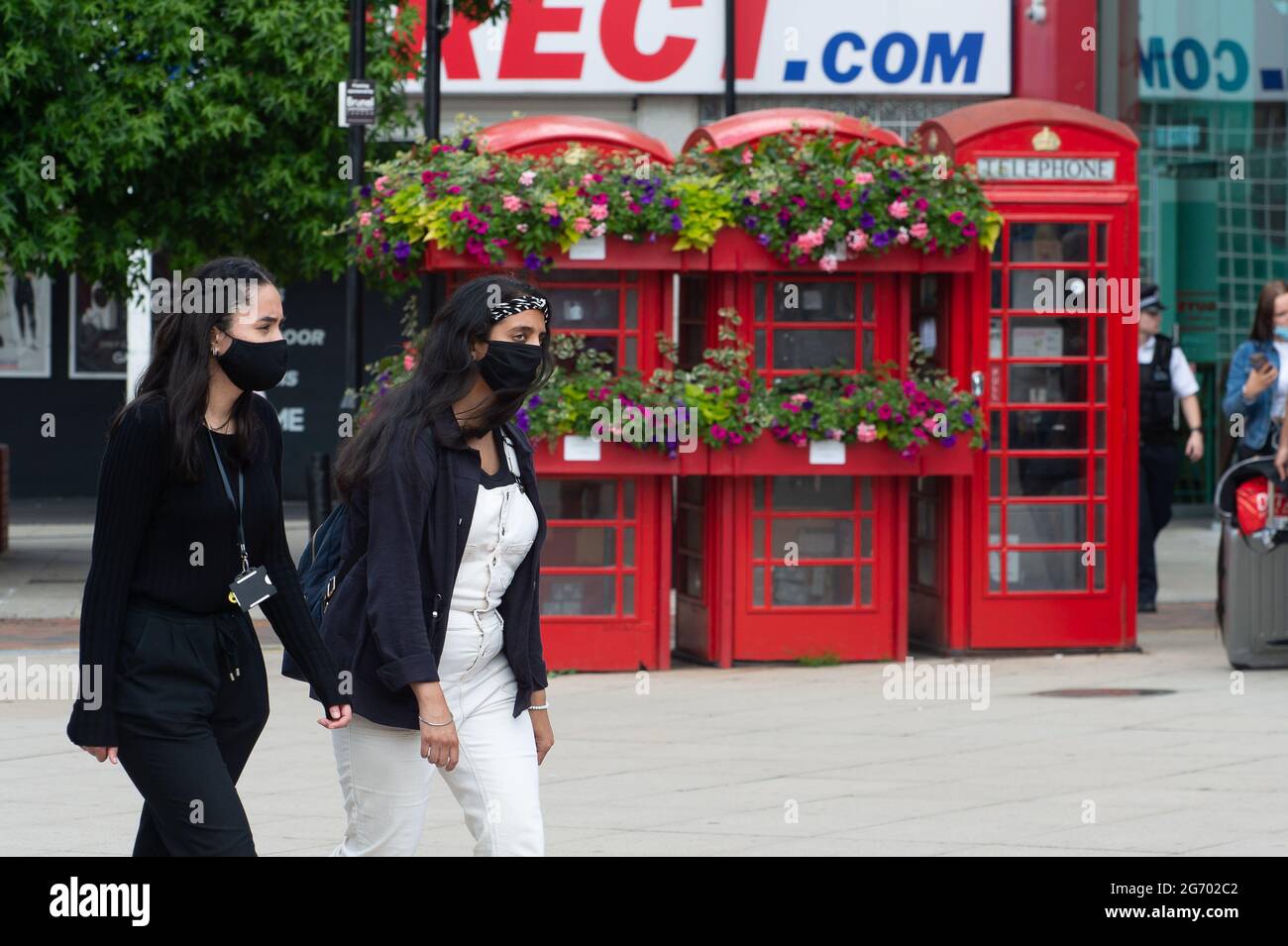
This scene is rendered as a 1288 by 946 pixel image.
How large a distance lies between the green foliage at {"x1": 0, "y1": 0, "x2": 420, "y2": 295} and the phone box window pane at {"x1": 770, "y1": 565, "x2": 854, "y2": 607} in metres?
4.77

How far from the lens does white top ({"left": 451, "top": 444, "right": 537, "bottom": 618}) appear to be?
4.78m

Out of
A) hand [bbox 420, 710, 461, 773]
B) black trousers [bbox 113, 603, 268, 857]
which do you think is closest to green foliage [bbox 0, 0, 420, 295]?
black trousers [bbox 113, 603, 268, 857]

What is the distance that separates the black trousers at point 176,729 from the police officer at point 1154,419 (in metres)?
9.73

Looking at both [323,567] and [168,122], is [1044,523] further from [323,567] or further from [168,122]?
[323,567]

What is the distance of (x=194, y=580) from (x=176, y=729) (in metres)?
0.33

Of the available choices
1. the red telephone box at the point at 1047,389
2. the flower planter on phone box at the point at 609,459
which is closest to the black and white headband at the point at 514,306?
the flower planter on phone box at the point at 609,459

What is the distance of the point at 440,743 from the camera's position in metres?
4.61

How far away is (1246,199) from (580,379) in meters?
11.4

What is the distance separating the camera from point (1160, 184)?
786 inches

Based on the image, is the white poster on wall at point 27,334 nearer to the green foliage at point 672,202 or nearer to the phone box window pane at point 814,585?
the green foliage at point 672,202

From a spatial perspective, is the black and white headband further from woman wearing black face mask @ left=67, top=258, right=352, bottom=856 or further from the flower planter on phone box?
the flower planter on phone box

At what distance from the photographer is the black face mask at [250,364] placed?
184 inches

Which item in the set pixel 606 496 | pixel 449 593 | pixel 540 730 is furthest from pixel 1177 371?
pixel 449 593

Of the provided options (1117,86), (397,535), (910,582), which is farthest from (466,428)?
(1117,86)
